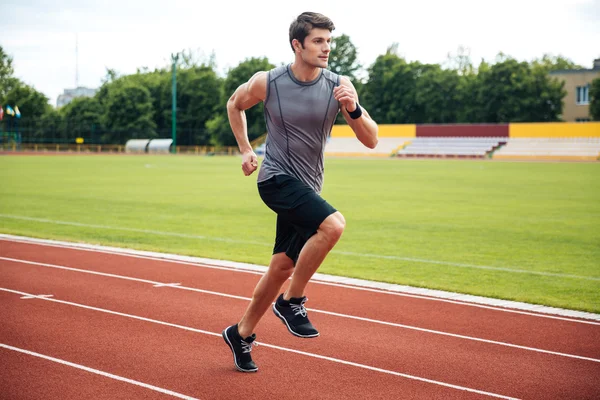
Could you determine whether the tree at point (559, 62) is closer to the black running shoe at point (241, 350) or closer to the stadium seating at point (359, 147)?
the stadium seating at point (359, 147)

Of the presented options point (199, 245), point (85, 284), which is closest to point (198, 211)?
point (199, 245)

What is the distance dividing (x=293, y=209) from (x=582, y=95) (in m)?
82.7

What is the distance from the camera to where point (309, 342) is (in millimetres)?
6395

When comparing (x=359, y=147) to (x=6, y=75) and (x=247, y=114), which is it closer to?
(x=247, y=114)

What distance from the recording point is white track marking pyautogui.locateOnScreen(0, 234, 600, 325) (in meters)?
7.73

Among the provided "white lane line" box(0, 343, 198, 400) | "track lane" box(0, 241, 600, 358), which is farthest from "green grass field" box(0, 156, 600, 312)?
"white lane line" box(0, 343, 198, 400)

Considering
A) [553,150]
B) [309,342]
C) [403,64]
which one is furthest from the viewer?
[403,64]

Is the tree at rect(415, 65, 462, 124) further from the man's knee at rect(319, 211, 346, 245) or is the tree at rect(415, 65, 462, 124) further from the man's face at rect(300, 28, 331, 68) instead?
the man's knee at rect(319, 211, 346, 245)

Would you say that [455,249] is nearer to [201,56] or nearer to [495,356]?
[495,356]

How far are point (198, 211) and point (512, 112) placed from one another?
2706 inches

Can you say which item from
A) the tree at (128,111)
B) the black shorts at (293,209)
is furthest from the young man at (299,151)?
the tree at (128,111)

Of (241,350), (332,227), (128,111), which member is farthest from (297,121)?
(128,111)

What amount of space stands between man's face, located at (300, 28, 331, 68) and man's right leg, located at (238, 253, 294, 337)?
135 cm

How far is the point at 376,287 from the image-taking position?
8.95 metres
